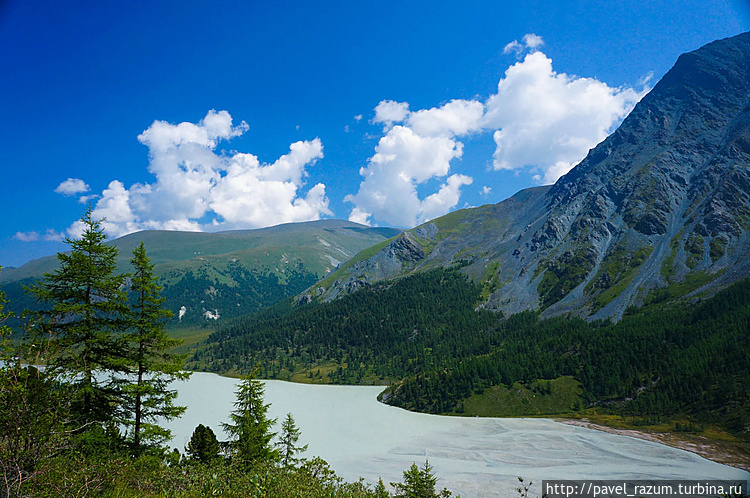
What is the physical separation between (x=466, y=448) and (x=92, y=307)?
69.9 meters

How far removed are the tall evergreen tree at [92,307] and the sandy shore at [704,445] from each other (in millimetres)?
87903

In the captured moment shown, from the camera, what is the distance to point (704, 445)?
233 ft

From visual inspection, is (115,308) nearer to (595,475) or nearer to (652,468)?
(595,475)

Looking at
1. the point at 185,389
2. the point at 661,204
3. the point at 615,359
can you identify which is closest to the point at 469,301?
the point at 615,359

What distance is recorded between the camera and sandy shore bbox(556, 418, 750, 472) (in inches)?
2497

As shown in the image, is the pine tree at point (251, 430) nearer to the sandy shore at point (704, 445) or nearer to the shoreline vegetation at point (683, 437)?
the shoreline vegetation at point (683, 437)

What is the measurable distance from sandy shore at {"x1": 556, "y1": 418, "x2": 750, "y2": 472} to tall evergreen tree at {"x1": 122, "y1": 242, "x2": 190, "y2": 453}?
280 feet

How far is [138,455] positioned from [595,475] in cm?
6114

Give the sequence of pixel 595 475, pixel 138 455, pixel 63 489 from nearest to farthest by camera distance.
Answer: pixel 63 489
pixel 138 455
pixel 595 475

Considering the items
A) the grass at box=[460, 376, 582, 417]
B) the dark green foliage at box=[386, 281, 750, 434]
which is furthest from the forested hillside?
the grass at box=[460, 376, 582, 417]

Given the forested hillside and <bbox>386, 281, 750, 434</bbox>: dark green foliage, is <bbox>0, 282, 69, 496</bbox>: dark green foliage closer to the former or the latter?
the forested hillside

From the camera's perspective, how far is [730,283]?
12181 centimetres

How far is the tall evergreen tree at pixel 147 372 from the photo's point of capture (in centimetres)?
1694

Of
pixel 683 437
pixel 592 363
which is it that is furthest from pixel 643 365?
pixel 683 437
